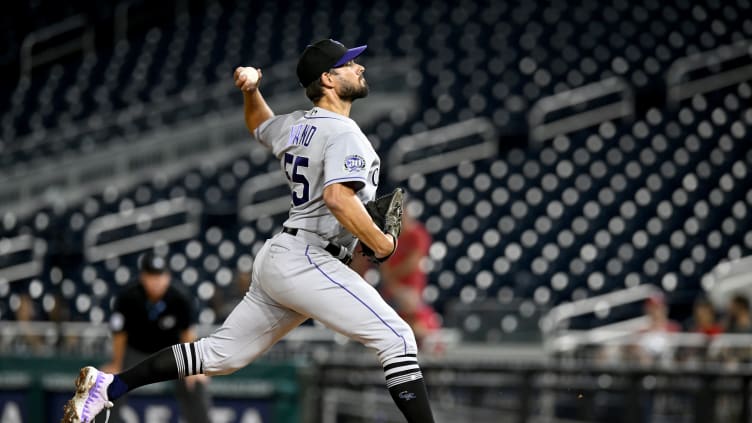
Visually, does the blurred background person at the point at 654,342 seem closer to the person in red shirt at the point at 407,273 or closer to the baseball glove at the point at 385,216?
the person in red shirt at the point at 407,273

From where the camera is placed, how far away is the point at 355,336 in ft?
13.4

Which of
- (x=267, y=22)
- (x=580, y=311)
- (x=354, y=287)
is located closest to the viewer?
(x=354, y=287)

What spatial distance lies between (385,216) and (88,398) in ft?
4.34

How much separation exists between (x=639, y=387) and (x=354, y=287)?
3640mm

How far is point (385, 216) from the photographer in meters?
4.05

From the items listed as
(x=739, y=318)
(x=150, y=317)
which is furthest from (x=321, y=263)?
(x=739, y=318)

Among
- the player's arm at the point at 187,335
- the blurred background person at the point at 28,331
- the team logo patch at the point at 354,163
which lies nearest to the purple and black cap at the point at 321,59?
the team logo patch at the point at 354,163

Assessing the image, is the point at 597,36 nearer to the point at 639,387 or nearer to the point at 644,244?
the point at 644,244

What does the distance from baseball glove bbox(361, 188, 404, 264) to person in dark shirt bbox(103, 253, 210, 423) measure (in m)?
2.84

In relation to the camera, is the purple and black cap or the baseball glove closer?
the baseball glove

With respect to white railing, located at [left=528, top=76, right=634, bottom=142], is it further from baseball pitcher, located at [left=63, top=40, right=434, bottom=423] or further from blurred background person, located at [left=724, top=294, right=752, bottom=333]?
baseball pitcher, located at [left=63, top=40, right=434, bottom=423]

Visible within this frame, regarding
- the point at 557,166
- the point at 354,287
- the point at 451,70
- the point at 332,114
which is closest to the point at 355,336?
the point at 354,287

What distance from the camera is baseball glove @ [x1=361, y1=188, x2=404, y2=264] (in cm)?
403

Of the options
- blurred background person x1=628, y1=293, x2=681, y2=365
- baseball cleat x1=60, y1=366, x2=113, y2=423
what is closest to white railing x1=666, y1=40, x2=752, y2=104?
blurred background person x1=628, y1=293, x2=681, y2=365
